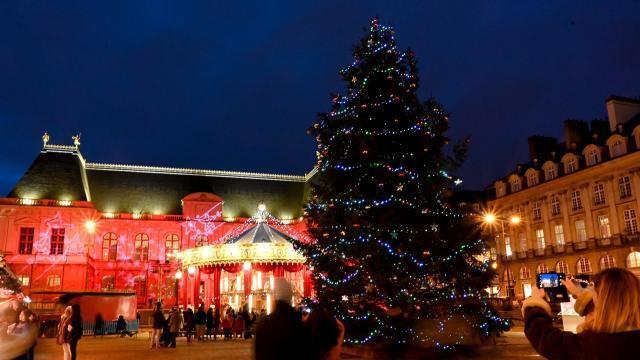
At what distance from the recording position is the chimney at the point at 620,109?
4138 centimetres

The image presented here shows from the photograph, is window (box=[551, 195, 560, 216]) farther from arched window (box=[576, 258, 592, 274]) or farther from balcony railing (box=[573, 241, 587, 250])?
arched window (box=[576, 258, 592, 274])

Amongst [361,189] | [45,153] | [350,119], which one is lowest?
[361,189]

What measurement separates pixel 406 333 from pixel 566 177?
35679mm

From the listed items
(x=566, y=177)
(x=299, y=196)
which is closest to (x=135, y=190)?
(x=299, y=196)

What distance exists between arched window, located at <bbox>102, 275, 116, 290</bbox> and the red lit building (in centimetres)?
8

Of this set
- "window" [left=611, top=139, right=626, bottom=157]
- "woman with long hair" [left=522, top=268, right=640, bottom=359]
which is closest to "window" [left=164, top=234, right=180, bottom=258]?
"window" [left=611, top=139, right=626, bottom=157]

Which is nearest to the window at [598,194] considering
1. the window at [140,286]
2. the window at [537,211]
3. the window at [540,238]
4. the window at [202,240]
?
the window at [537,211]

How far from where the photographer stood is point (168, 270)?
44.8 metres

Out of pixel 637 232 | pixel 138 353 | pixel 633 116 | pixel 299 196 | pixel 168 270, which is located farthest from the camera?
pixel 299 196

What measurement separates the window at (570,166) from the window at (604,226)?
4472 mm

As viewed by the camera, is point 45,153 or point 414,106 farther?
point 45,153

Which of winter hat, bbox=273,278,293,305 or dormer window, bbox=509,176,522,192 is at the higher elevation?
dormer window, bbox=509,176,522,192

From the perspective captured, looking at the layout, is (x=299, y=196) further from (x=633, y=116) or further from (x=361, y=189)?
(x=361, y=189)

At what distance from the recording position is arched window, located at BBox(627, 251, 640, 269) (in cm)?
3722
